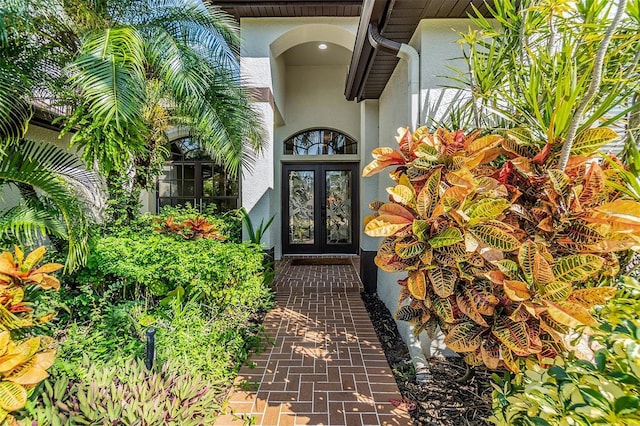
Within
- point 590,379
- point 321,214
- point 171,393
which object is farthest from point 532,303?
point 321,214

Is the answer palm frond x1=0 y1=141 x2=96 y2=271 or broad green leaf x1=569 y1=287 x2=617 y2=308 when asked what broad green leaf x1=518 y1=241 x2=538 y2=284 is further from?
palm frond x1=0 y1=141 x2=96 y2=271

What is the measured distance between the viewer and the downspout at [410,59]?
12.9 feet

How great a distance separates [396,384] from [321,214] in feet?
25.7

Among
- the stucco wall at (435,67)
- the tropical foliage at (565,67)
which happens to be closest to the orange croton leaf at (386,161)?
the tropical foliage at (565,67)

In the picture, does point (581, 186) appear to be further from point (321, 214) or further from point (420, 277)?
point (321, 214)

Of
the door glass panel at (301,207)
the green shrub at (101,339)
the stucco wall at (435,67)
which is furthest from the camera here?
the door glass panel at (301,207)

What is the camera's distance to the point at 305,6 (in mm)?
7285

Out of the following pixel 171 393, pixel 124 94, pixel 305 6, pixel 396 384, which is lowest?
pixel 396 384

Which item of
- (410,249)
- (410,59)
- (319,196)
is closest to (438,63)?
(410,59)

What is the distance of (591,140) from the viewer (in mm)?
2117

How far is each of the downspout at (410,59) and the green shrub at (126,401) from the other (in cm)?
359

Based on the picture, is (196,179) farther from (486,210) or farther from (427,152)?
(486,210)

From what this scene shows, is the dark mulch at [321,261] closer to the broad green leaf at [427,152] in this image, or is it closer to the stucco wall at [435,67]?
the stucco wall at [435,67]

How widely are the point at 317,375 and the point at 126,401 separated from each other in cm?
192
